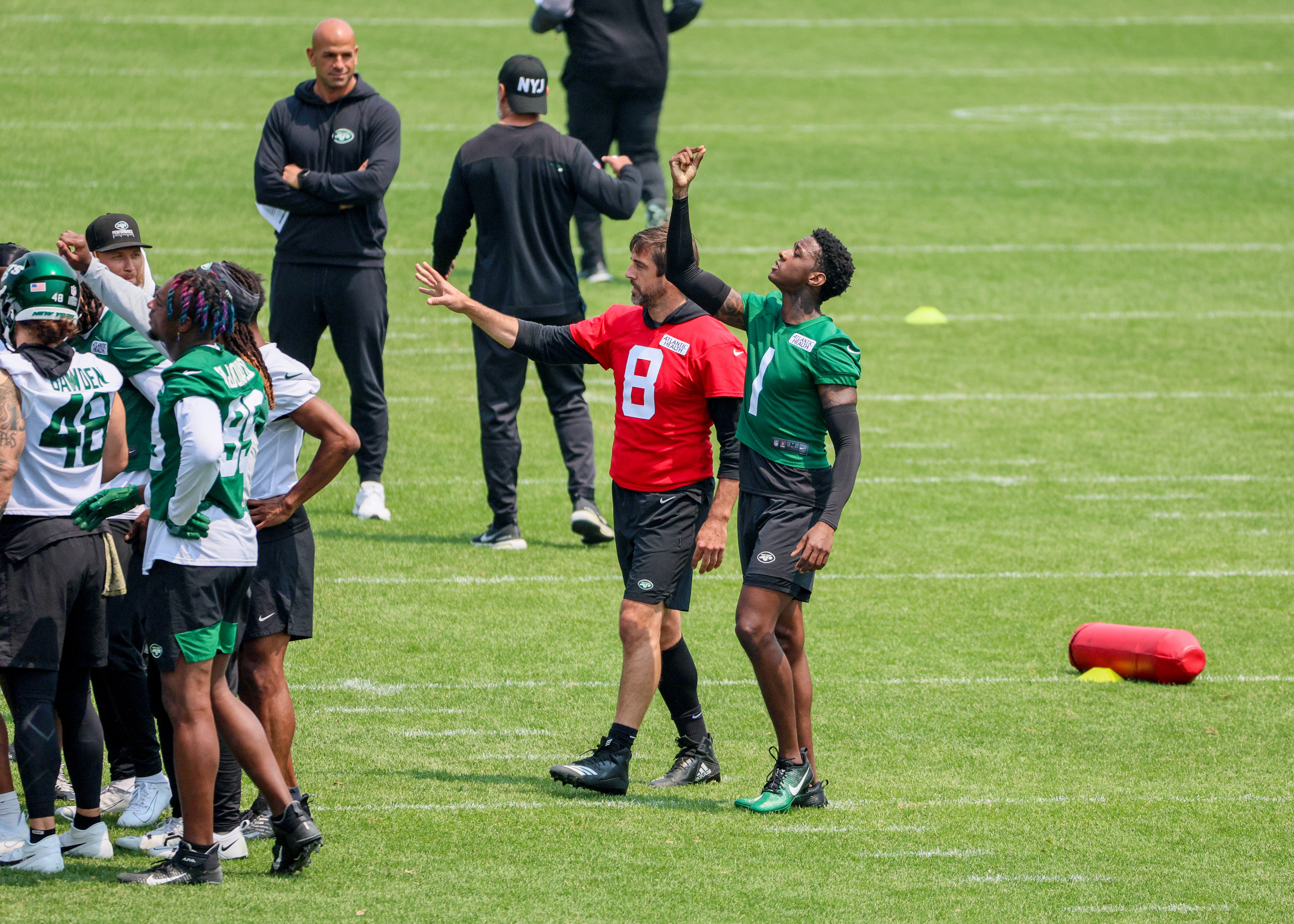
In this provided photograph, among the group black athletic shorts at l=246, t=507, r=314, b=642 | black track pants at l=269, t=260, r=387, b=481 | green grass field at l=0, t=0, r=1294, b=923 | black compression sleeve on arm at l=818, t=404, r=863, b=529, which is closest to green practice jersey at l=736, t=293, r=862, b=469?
black compression sleeve on arm at l=818, t=404, r=863, b=529

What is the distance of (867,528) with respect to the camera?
33.9 ft

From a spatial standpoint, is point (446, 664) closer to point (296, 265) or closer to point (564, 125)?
point (296, 265)

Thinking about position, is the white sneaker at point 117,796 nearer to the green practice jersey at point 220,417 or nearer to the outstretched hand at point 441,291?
the green practice jersey at point 220,417

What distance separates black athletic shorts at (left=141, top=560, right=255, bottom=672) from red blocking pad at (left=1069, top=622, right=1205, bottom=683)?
4545mm

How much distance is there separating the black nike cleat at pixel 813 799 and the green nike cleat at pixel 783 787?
21mm

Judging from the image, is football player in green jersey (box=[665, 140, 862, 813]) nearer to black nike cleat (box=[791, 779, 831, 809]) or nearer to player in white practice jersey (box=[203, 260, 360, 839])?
black nike cleat (box=[791, 779, 831, 809])

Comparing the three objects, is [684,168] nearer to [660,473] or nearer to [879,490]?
[660,473]

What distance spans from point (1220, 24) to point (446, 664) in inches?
823

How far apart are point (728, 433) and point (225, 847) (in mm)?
2370

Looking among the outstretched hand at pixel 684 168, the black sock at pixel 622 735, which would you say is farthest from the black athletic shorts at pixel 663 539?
the outstretched hand at pixel 684 168

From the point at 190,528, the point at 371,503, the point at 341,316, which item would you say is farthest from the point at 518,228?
the point at 190,528

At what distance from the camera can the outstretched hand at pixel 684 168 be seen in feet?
20.5

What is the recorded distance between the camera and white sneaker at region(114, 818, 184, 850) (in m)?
5.45

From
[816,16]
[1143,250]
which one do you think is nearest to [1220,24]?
[816,16]
